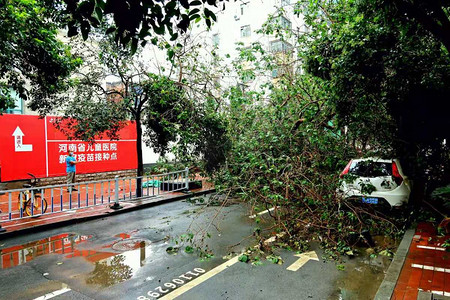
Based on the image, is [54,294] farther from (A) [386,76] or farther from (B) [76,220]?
(A) [386,76]

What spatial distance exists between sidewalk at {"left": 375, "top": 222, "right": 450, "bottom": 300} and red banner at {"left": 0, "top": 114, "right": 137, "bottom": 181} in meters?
13.5

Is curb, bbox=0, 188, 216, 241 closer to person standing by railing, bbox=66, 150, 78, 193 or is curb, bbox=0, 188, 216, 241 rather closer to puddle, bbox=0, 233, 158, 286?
puddle, bbox=0, 233, 158, 286

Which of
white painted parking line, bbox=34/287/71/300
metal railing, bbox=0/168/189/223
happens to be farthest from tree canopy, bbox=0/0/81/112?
white painted parking line, bbox=34/287/71/300

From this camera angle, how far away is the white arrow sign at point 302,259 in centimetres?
493

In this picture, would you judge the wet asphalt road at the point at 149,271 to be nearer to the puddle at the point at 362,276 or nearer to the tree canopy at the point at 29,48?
the puddle at the point at 362,276

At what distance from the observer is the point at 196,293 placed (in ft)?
13.3

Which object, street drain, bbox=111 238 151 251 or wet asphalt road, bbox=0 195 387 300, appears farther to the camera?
street drain, bbox=111 238 151 251

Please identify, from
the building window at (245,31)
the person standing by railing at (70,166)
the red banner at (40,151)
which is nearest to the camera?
the red banner at (40,151)

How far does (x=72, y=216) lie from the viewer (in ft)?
27.4

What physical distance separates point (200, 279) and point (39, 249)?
381 centimetres

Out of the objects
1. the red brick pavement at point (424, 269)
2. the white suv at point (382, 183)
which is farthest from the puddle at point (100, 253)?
the white suv at point (382, 183)

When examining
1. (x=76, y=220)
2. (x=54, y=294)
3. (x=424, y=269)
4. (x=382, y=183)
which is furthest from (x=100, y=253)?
(x=382, y=183)

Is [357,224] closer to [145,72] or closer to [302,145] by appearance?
[302,145]

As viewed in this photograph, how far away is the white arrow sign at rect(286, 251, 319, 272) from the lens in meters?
4.93
